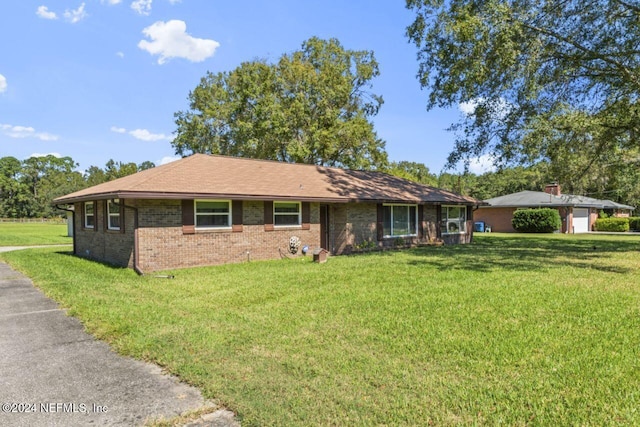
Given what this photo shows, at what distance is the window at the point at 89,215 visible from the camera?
1488 centimetres

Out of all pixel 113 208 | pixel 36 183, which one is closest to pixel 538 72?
pixel 113 208

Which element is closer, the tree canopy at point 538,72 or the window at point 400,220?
the tree canopy at point 538,72

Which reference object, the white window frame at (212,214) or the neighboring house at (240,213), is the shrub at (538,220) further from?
the white window frame at (212,214)

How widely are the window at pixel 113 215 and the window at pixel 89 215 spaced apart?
6.77ft

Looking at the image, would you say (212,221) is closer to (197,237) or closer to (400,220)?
(197,237)

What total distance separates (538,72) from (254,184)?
1075 centimetres

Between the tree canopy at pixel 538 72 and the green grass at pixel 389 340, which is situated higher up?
the tree canopy at pixel 538 72

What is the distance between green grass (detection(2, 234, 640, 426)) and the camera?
11.0 feet

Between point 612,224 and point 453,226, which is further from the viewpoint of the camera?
point 612,224

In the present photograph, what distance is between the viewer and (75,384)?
3.96 metres

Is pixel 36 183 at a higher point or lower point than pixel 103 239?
higher

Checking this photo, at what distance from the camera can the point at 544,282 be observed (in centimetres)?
860

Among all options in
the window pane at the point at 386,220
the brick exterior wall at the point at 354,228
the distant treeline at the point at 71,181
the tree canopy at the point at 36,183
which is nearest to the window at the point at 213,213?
the brick exterior wall at the point at 354,228

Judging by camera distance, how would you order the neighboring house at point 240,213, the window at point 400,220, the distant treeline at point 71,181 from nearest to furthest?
1. the neighboring house at point 240,213
2. the window at point 400,220
3. the distant treeline at point 71,181
